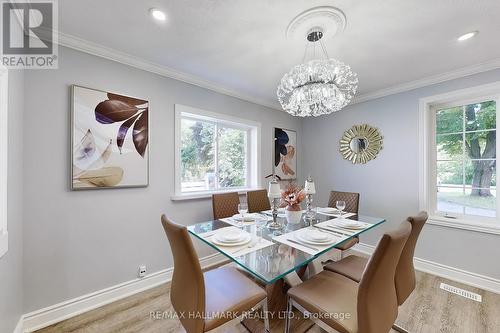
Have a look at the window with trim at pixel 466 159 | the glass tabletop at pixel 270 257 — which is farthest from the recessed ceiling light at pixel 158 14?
the window with trim at pixel 466 159

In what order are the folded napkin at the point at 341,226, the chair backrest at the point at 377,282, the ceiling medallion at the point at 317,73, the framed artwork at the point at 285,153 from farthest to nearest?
the framed artwork at the point at 285,153
the folded napkin at the point at 341,226
the ceiling medallion at the point at 317,73
the chair backrest at the point at 377,282

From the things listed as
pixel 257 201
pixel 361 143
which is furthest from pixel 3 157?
pixel 361 143

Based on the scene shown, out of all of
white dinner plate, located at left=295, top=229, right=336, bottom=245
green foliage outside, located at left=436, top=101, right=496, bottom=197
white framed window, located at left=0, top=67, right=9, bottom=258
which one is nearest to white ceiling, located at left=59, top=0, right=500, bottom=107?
green foliage outside, located at left=436, top=101, right=496, bottom=197

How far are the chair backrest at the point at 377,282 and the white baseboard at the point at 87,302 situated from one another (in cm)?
203

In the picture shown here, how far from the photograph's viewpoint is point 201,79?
2594 millimetres

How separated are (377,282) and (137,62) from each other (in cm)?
269

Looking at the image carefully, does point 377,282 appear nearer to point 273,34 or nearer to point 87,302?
point 273,34

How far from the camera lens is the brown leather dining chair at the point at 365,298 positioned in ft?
3.32

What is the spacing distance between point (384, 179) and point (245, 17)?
9.18 ft

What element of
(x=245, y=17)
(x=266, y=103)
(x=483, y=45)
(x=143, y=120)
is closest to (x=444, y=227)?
(x=483, y=45)

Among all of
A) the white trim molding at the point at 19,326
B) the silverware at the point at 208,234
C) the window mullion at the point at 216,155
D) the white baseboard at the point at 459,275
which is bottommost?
the white baseboard at the point at 459,275

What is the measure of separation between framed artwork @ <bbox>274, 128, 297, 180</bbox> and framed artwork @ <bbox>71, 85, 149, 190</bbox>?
2133 millimetres

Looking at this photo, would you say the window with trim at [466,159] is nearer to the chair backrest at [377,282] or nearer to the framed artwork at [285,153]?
A: the framed artwork at [285,153]

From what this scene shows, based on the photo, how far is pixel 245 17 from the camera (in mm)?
1528
